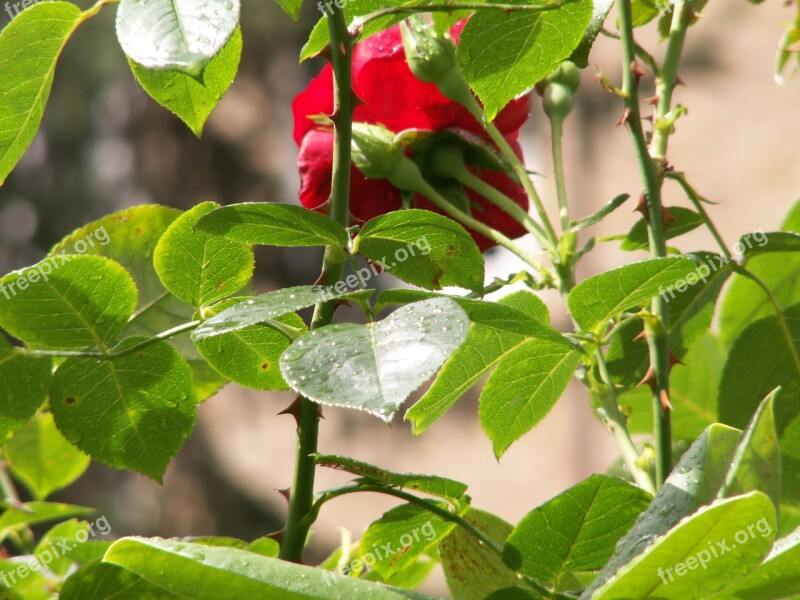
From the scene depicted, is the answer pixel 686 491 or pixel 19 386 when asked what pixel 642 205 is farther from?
pixel 19 386

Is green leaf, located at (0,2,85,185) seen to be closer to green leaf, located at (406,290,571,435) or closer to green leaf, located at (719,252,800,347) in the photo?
green leaf, located at (406,290,571,435)

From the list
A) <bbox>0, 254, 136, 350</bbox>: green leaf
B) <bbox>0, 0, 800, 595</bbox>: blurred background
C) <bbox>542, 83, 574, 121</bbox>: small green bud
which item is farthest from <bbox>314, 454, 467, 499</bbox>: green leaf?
<bbox>0, 0, 800, 595</bbox>: blurred background

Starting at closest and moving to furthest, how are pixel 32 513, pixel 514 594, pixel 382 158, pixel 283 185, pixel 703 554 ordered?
1. pixel 703 554
2. pixel 514 594
3. pixel 382 158
4. pixel 32 513
5. pixel 283 185

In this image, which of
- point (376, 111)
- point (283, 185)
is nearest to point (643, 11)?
point (376, 111)

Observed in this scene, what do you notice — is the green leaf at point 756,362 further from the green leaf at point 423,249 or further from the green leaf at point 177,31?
the green leaf at point 177,31

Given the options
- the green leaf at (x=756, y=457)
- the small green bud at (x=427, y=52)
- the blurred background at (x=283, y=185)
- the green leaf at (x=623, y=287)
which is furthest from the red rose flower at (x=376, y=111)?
the blurred background at (x=283, y=185)
